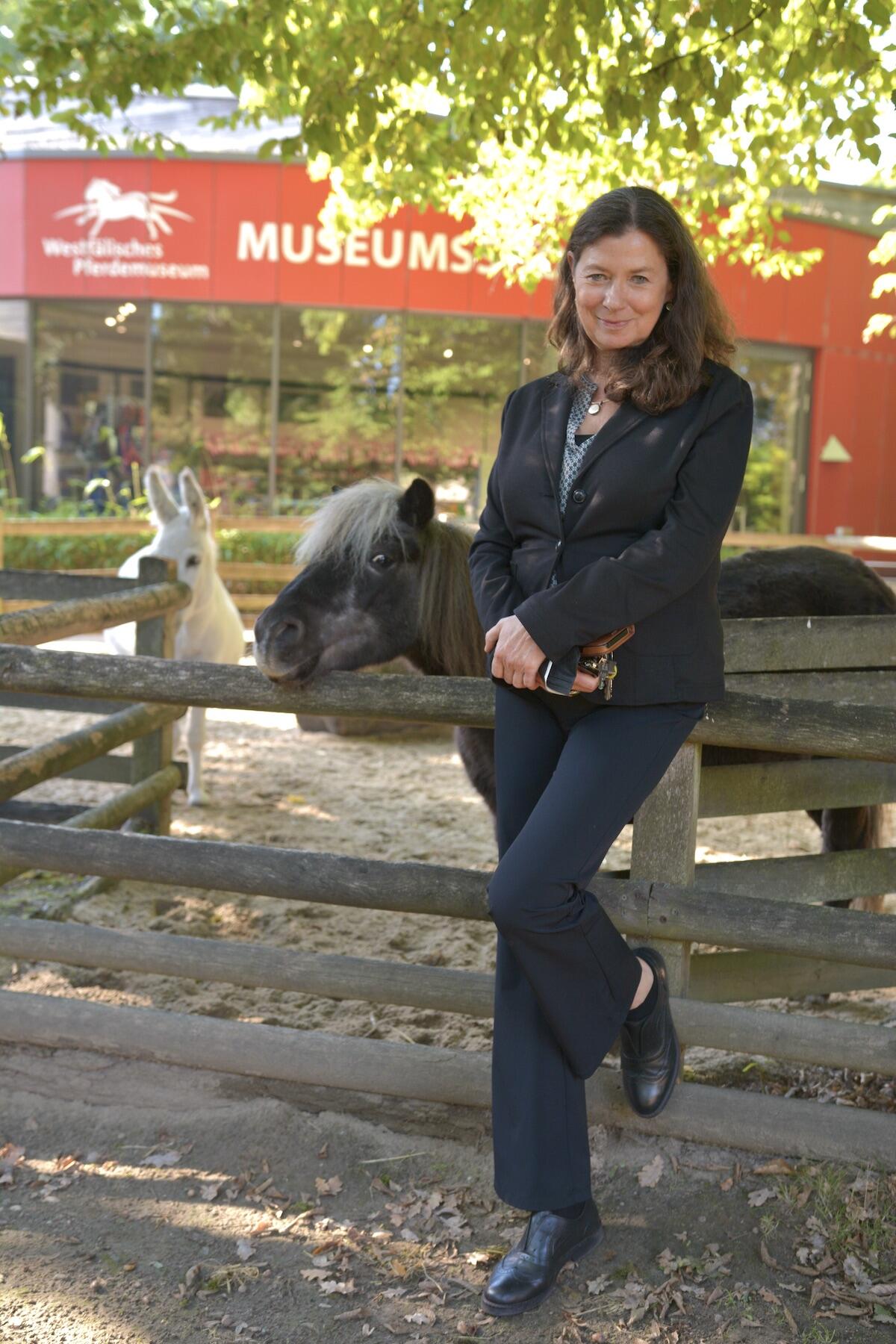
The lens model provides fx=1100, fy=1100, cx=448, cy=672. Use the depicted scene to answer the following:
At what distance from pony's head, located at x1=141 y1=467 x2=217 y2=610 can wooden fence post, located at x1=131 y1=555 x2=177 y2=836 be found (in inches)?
45.0

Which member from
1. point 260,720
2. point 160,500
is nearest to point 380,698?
point 160,500

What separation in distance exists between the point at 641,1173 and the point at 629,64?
5.08 meters

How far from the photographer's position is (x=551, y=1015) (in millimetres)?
2506

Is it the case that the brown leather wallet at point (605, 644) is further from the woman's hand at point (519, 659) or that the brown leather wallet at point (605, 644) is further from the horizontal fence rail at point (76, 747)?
the horizontal fence rail at point (76, 747)

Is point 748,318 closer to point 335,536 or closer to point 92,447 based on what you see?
point 92,447

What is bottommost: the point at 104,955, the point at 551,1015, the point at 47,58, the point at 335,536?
the point at 104,955

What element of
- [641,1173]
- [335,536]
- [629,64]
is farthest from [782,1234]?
[629,64]

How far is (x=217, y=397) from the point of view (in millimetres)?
16938

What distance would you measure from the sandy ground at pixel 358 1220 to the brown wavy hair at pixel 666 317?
6.61 feet

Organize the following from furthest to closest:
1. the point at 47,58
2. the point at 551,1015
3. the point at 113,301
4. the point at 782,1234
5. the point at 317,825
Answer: the point at 113,301, the point at 317,825, the point at 47,58, the point at 782,1234, the point at 551,1015

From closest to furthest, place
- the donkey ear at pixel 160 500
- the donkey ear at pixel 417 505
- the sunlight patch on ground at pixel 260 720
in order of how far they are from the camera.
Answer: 1. the donkey ear at pixel 417 505
2. the donkey ear at pixel 160 500
3. the sunlight patch on ground at pixel 260 720

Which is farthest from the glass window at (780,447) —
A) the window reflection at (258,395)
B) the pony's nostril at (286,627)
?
the pony's nostril at (286,627)

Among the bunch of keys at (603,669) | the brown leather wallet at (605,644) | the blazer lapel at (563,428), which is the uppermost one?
the blazer lapel at (563,428)

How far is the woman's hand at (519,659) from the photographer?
2.37m
